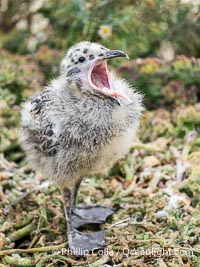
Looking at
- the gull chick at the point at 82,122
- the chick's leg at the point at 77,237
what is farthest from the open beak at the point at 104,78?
the chick's leg at the point at 77,237

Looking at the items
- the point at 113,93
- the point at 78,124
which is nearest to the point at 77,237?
the point at 78,124

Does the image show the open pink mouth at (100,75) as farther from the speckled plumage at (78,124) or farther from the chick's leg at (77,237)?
the chick's leg at (77,237)

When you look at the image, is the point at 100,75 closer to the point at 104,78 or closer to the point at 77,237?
the point at 104,78

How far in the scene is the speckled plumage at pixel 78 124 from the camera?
90.2 inches

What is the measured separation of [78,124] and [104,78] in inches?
9.8

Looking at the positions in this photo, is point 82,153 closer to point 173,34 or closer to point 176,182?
point 176,182

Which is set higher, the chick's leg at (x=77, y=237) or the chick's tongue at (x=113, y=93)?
the chick's tongue at (x=113, y=93)

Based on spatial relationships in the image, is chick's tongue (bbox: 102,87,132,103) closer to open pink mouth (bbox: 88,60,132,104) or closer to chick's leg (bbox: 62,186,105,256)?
open pink mouth (bbox: 88,60,132,104)

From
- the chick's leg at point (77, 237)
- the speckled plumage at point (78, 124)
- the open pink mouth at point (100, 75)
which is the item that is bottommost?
the chick's leg at point (77, 237)

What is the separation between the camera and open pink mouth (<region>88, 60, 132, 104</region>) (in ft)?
7.54

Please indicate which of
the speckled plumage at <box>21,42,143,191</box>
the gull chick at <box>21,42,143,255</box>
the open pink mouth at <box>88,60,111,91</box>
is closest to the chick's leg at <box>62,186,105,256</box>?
the gull chick at <box>21,42,143,255</box>

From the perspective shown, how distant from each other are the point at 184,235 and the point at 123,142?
49 centimetres

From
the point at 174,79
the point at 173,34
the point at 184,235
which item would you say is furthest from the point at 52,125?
the point at 173,34

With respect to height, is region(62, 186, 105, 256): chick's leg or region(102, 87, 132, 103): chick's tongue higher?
region(102, 87, 132, 103): chick's tongue
